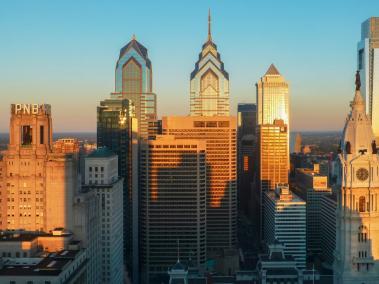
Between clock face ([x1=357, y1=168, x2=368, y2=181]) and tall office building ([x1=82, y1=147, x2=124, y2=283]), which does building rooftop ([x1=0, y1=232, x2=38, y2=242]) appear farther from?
clock face ([x1=357, y1=168, x2=368, y2=181])

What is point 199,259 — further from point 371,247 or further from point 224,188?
point 371,247

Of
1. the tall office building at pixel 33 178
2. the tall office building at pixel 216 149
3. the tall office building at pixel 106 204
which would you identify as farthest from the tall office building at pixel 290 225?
the tall office building at pixel 33 178

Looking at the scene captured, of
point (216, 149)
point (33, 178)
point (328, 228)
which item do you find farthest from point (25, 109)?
point (328, 228)

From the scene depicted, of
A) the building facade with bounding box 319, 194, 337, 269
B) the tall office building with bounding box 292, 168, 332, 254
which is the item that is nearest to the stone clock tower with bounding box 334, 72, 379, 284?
the building facade with bounding box 319, 194, 337, 269

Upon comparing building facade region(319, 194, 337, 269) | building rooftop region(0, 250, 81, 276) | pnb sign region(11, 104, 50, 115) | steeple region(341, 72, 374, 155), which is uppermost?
pnb sign region(11, 104, 50, 115)

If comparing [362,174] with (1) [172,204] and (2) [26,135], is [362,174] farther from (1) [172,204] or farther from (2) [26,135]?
(1) [172,204]
